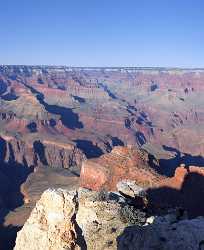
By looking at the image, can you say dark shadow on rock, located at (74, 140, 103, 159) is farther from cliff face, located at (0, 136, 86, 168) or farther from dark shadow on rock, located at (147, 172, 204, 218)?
dark shadow on rock, located at (147, 172, 204, 218)

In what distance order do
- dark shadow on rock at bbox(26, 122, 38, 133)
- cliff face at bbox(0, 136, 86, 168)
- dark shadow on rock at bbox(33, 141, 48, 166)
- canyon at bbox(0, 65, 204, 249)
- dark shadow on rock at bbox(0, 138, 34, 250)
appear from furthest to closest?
1. dark shadow on rock at bbox(26, 122, 38, 133)
2. dark shadow on rock at bbox(33, 141, 48, 166)
3. cliff face at bbox(0, 136, 86, 168)
4. dark shadow on rock at bbox(0, 138, 34, 250)
5. canyon at bbox(0, 65, 204, 249)

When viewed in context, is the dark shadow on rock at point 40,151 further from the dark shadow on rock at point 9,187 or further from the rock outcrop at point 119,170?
the rock outcrop at point 119,170

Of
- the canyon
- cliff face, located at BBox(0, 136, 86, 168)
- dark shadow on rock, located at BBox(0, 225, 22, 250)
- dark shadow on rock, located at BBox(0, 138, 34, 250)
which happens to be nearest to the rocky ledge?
the canyon

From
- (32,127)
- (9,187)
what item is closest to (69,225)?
(9,187)

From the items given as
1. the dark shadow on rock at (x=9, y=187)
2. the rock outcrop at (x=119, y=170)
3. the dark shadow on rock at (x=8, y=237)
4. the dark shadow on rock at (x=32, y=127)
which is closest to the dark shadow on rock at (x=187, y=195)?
the rock outcrop at (x=119, y=170)

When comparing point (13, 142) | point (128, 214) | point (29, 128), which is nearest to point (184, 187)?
point (128, 214)

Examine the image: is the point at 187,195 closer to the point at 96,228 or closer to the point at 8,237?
the point at 8,237

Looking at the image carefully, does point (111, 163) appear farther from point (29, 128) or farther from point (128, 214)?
point (29, 128)
